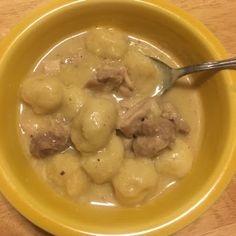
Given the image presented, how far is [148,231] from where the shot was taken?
3.21 ft

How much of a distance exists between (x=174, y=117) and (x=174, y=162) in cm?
12

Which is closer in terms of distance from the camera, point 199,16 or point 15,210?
point 15,210

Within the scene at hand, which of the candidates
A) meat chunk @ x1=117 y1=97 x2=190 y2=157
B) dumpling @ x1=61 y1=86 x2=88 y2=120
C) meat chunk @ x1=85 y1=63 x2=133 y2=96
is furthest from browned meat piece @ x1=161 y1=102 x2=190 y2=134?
dumpling @ x1=61 y1=86 x2=88 y2=120

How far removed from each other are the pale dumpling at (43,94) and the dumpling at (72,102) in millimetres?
16

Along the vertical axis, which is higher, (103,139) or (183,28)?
(183,28)

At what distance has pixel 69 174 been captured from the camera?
1.06 meters

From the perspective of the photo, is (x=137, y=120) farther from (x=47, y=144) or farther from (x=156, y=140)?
(x=47, y=144)

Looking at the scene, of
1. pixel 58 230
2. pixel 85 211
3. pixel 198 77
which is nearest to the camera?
pixel 58 230

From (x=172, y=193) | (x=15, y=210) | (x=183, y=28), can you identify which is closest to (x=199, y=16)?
(x=183, y=28)

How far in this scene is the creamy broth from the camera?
41.7 inches

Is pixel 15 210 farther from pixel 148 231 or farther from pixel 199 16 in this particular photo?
pixel 199 16

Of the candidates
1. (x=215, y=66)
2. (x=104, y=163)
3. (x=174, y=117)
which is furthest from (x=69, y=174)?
(x=215, y=66)

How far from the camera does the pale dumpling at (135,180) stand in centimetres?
105

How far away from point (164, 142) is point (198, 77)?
0.23 m
